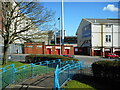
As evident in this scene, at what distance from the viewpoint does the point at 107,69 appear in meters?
7.71

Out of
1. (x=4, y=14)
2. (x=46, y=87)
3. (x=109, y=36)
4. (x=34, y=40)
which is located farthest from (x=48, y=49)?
(x=46, y=87)

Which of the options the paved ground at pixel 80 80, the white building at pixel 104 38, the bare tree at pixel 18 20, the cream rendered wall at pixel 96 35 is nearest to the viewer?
the paved ground at pixel 80 80

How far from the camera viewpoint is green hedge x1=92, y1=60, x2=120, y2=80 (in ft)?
23.8

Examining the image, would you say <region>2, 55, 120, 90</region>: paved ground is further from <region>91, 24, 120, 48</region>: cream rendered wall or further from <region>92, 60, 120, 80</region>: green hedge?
<region>91, 24, 120, 48</region>: cream rendered wall

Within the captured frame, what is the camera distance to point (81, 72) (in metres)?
9.17

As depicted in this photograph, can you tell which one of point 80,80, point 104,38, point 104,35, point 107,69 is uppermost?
point 104,35

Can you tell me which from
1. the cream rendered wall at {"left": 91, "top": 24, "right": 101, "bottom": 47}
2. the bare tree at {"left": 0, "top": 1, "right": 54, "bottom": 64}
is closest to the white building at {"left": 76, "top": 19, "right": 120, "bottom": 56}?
the cream rendered wall at {"left": 91, "top": 24, "right": 101, "bottom": 47}

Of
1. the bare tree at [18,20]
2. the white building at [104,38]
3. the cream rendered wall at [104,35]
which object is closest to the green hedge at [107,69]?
the bare tree at [18,20]

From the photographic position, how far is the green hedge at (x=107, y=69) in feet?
23.8

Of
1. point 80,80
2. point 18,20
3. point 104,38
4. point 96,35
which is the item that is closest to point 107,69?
point 80,80

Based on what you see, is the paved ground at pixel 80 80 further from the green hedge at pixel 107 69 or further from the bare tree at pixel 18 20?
the bare tree at pixel 18 20

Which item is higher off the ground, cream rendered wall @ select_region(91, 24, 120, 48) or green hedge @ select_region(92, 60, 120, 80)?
cream rendered wall @ select_region(91, 24, 120, 48)

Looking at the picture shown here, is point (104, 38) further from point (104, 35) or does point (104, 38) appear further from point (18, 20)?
point (18, 20)

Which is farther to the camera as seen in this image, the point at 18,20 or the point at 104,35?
the point at 104,35
